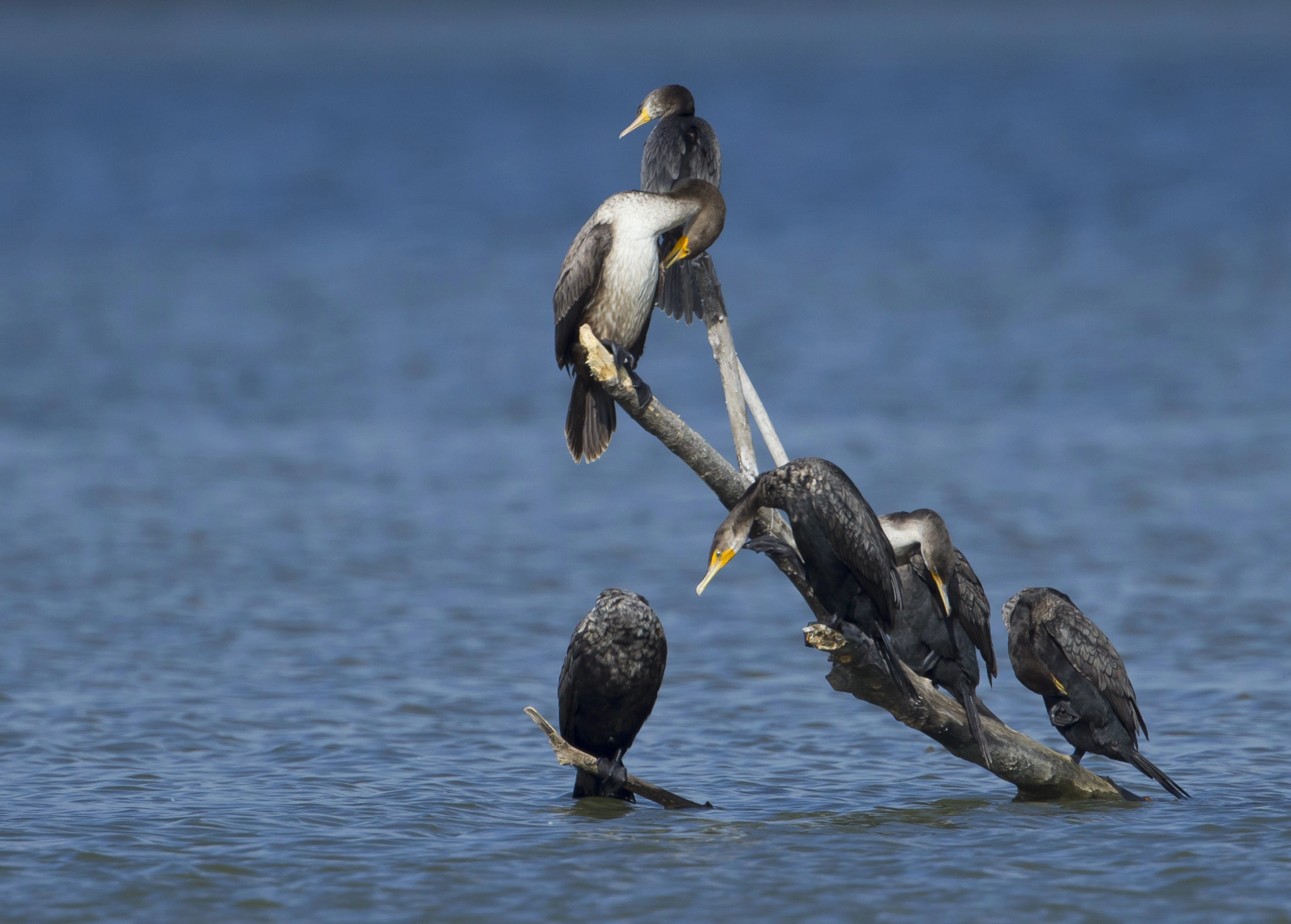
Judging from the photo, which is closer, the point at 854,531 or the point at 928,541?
the point at 854,531

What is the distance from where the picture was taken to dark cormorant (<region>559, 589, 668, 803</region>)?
6.48 m

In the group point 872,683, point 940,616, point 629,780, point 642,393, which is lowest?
point 629,780

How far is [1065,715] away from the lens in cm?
645

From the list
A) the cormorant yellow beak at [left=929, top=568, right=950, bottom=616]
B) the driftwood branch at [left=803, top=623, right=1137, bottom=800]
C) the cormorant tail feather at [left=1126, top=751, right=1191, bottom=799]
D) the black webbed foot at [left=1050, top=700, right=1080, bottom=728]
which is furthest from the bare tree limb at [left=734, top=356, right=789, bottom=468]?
the cormorant tail feather at [left=1126, top=751, right=1191, bottom=799]

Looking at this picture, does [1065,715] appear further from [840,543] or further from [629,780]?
[629,780]

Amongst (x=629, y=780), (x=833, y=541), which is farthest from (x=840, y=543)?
(x=629, y=780)

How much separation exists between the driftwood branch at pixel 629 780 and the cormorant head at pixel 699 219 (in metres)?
1.78

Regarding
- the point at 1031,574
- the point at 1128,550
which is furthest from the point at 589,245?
the point at 1128,550

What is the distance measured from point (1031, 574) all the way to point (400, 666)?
14.0ft

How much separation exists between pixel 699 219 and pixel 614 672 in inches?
69.0

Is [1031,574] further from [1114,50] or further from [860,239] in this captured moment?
[1114,50]

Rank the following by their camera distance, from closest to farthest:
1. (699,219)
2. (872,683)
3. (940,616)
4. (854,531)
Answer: (854,531)
(872,683)
(699,219)
(940,616)

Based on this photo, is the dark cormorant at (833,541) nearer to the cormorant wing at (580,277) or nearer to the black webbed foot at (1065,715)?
the black webbed foot at (1065,715)

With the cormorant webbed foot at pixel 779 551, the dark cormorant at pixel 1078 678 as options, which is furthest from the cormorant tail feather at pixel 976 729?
the cormorant webbed foot at pixel 779 551
